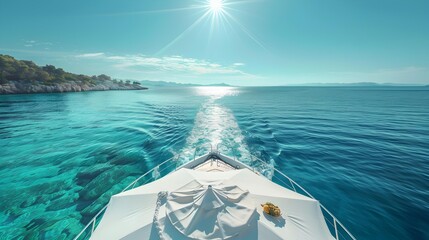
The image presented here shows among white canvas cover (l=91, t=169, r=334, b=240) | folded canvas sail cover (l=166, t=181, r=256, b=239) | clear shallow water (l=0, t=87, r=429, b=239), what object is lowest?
clear shallow water (l=0, t=87, r=429, b=239)

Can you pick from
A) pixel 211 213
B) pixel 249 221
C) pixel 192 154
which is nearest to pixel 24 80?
pixel 192 154

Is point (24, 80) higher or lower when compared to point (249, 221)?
higher

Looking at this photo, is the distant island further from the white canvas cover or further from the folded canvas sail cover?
the folded canvas sail cover

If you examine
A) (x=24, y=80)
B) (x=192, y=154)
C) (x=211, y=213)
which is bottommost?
(x=192, y=154)

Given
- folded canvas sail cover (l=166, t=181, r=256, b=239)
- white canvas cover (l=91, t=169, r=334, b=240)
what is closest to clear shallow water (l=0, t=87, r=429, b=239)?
white canvas cover (l=91, t=169, r=334, b=240)

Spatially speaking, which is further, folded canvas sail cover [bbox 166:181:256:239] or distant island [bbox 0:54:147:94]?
distant island [bbox 0:54:147:94]

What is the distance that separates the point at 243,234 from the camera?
4.62 metres

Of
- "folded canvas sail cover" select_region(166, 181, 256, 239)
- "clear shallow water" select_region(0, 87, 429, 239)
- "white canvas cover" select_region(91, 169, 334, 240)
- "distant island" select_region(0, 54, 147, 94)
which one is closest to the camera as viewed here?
"folded canvas sail cover" select_region(166, 181, 256, 239)

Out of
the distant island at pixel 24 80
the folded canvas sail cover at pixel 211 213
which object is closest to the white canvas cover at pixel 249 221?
the folded canvas sail cover at pixel 211 213

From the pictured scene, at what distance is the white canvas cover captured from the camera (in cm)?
475

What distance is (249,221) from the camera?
4750mm

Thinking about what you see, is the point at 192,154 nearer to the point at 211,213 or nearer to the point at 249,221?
the point at 211,213

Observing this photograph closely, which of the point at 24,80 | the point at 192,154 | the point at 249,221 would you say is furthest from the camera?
the point at 24,80

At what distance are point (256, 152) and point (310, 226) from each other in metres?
10.7
